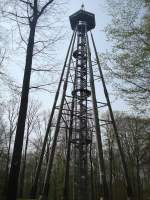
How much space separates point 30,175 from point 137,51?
32.3m

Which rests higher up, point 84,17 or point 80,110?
point 84,17

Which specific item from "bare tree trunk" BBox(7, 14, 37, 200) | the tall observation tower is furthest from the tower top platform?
"bare tree trunk" BBox(7, 14, 37, 200)

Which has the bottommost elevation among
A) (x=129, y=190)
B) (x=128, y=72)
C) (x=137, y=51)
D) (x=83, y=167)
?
(x=129, y=190)

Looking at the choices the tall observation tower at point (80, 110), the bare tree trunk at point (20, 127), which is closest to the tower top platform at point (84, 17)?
the tall observation tower at point (80, 110)

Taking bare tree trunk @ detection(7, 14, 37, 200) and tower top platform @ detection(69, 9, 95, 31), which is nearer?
bare tree trunk @ detection(7, 14, 37, 200)

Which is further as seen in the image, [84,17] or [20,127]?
[84,17]

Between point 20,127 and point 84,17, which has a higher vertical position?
point 84,17

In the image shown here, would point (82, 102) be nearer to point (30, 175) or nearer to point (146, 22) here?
point (146, 22)

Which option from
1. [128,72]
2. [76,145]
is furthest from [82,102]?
[128,72]

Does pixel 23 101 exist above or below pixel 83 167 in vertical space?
above

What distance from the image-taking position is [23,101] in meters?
7.38

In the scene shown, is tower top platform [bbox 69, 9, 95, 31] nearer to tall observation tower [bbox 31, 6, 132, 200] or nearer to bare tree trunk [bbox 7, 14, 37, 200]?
tall observation tower [bbox 31, 6, 132, 200]

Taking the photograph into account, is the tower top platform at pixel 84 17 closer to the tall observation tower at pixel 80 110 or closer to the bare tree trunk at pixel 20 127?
the tall observation tower at pixel 80 110

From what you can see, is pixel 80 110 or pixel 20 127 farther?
pixel 80 110
